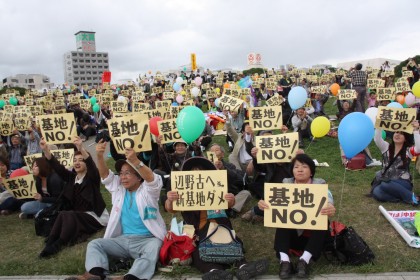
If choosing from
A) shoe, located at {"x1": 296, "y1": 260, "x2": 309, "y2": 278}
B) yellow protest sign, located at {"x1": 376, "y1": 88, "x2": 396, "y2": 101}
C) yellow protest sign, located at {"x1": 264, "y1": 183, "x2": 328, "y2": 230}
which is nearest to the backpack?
shoe, located at {"x1": 296, "y1": 260, "x2": 309, "y2": 278}

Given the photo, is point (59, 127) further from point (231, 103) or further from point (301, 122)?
point (301, 122)

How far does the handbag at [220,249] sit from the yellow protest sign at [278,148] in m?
1.50

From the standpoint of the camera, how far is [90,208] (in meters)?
5.64

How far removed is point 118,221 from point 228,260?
1516 millimetres

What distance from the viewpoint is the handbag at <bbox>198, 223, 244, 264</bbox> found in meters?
4.17

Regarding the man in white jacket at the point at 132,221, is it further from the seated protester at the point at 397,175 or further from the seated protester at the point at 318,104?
the seated protester at the point at 318,104

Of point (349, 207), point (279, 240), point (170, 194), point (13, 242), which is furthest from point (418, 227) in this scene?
point (13, 242)

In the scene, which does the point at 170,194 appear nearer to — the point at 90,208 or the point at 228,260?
the point at 228,260

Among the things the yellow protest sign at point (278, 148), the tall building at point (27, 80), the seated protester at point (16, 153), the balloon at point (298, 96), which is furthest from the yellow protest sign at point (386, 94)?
the tall building at point (27, 80)

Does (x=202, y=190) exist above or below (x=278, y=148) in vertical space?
below

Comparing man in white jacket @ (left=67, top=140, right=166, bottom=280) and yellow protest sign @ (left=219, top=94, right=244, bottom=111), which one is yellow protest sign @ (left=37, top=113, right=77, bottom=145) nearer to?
man in white jacket @ (left=67, top=140, right=166, bottom=280)

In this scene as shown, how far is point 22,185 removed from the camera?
6.54 metres

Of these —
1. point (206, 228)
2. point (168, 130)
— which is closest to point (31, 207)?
point (168, 130)

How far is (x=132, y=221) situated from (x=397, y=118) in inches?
178
